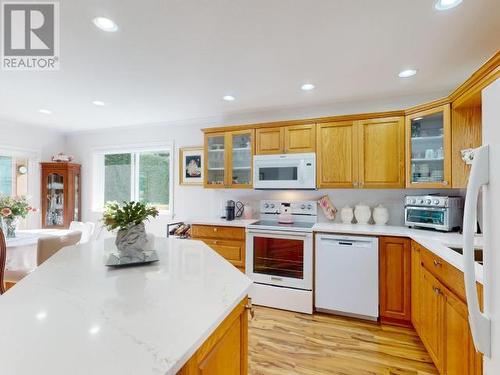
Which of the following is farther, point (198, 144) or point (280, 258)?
point (198, 144)

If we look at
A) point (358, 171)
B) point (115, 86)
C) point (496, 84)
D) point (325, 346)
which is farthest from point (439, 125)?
point (115, 86)

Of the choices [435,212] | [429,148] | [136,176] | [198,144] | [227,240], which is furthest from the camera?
[136,176]

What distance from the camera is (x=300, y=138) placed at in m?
3.08

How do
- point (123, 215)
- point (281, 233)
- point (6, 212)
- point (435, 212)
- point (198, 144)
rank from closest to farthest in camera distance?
1. point (123, 215)
2. point (435, 212)
3. point (6, 212)
4. point (281, 233)
5. point (198, 144)

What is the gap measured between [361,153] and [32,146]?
17.0 ft

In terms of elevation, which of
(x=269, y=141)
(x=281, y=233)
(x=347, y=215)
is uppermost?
(x=269, y=141)

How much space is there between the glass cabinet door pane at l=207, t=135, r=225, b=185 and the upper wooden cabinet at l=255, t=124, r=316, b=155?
21.7 inches

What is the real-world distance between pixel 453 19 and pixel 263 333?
2.78 meters

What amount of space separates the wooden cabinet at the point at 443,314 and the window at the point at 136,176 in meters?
3.42

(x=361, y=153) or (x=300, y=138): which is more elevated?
(x=300, y=138)

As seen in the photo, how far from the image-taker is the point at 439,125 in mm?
2441

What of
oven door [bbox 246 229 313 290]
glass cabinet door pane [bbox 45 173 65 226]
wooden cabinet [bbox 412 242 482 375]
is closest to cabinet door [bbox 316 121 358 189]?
oven door [bbox 246 229 313 290]

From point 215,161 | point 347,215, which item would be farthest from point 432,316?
point 215,161

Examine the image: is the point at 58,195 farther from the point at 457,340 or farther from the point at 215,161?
the point at 457,340
